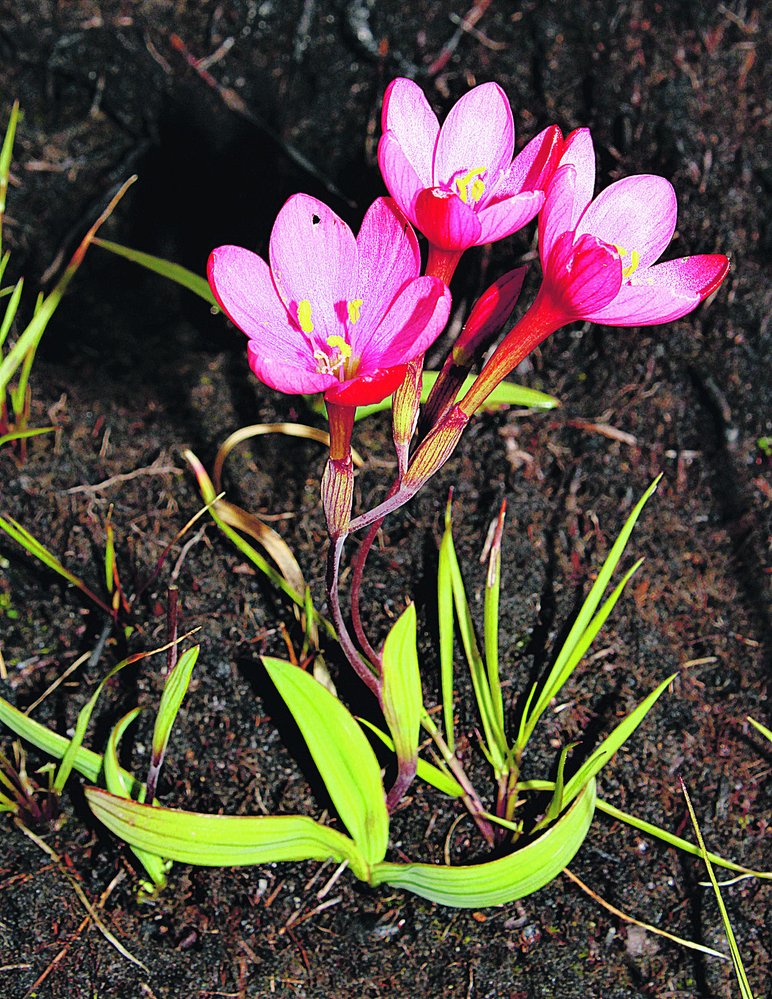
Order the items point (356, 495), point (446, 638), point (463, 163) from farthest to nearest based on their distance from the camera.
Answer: point (356, 495) < point (446, 638) < point (463, 163)

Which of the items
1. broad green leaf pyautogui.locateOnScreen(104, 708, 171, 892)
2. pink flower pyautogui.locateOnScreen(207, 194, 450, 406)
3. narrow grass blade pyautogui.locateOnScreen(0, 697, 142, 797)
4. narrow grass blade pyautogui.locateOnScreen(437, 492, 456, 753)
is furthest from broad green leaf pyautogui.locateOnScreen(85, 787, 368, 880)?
pink flower pyautogui.locateOnScreen(207, 194, 450, 406)

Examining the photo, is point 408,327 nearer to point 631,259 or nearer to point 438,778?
point 631,259

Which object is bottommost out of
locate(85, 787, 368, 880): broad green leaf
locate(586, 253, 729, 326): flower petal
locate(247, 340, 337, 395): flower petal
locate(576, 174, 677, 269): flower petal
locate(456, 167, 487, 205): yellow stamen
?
locate(85, 787, 368, 880): broad green leaf

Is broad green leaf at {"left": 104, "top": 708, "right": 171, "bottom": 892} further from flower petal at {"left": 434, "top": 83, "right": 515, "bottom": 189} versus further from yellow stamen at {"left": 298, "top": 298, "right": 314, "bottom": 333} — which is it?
flower petal at {"left": 434, "top": 83, "right": 515, "bottom": 189}

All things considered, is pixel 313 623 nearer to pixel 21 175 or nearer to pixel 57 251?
pixel 57 251

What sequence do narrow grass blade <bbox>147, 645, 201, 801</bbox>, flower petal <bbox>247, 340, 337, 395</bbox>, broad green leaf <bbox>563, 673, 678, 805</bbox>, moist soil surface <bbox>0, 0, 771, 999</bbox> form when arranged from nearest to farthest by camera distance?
flower petal <bbox>247, 340, 337, 395</bbox>, narrow grass blade <bbox>147, 645, 201, 801</bbox>, broad green leaf <bbox>563, 673, 678, 805</bbox>, moist soil surface <bbox>0, 0, 771, 999</bbox>

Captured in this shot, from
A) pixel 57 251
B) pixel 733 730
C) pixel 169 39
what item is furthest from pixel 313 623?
pixel 169 39

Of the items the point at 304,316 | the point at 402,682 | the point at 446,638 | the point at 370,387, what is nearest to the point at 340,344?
the point at 304,316

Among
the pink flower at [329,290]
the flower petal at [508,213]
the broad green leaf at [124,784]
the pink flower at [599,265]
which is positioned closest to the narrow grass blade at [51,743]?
the broad green leaf at [124,784]
